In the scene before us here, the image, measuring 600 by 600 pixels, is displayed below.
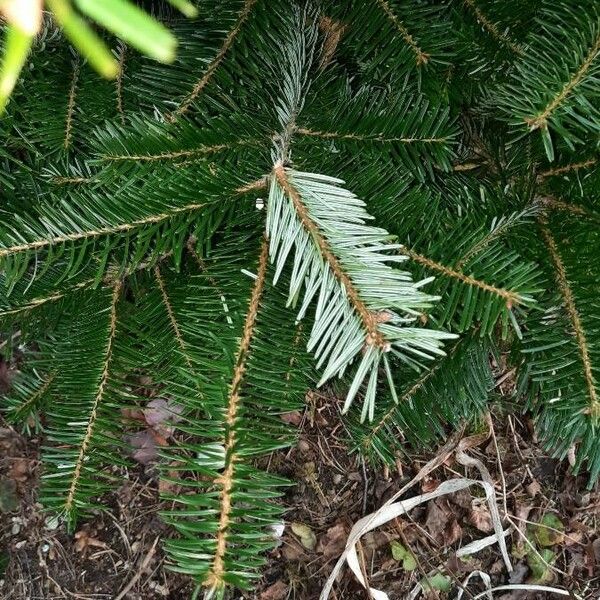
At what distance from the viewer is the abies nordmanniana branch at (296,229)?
62 centimetres

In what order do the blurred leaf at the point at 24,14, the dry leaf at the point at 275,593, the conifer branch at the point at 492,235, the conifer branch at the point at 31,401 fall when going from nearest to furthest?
the blurred leaf at the point at 24,14 < the conifer branch at the point at 492,235 < the conifer branch at the point at 31,401 < the dry leaf at the point at 275,593

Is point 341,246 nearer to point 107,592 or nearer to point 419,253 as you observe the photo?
point 419,253

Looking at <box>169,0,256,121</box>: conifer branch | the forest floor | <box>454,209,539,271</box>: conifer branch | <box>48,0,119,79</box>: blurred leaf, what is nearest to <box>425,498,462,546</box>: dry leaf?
the forest floor

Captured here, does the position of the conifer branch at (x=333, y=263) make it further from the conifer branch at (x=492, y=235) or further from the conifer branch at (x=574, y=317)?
the conifer branch at (x=574, y=317)

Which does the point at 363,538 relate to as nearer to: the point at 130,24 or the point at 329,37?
the point at 329,37

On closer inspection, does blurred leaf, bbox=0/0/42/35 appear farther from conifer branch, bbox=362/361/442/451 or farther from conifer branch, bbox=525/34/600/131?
conifer branch, bbox=362/361/442/451

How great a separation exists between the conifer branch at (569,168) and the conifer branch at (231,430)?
0.40 m

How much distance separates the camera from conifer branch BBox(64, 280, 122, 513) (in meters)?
0.79

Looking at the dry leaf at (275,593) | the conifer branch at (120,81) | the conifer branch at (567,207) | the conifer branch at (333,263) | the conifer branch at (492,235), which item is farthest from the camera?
the dry leaf at (275,593)

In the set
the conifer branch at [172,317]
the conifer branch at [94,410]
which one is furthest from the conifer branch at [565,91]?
the conifer branch at [94,410]

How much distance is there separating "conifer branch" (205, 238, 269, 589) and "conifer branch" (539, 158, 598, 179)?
0.40 meters

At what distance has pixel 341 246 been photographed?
0.61m

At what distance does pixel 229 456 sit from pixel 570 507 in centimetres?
92

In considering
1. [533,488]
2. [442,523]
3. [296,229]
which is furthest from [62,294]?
[533,488]
